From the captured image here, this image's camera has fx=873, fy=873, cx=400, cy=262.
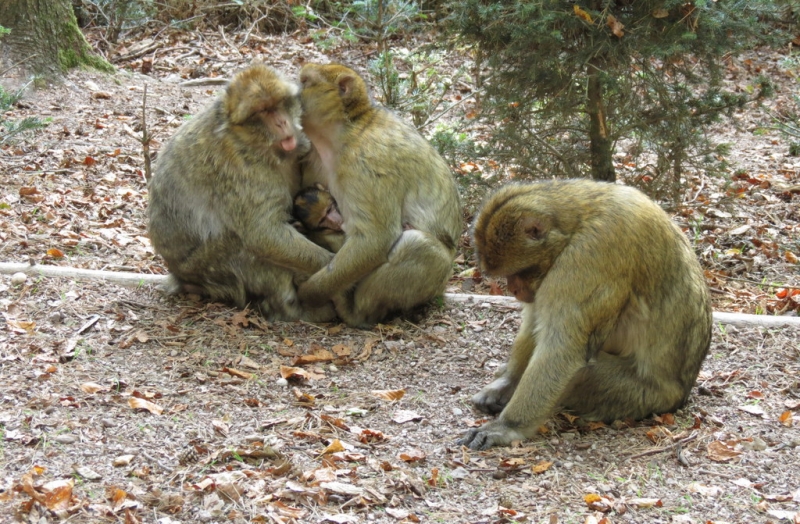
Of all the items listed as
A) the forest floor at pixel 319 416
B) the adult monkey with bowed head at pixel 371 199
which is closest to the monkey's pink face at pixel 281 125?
the adult monkey with bowed head at pixel 371 199

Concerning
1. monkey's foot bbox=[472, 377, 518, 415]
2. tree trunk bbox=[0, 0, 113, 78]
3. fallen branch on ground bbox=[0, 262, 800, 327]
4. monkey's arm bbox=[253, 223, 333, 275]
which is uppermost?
tree trunk bbox=[0, 0, 113, 78]

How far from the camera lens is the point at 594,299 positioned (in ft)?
15.1

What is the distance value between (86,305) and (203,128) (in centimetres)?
153

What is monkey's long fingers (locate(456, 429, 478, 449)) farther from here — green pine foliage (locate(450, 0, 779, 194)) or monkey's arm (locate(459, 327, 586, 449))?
green pine foliage (locate(450, 0, 779, 194))

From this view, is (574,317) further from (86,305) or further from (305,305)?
(86,305)

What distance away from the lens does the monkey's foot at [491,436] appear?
15.4ft

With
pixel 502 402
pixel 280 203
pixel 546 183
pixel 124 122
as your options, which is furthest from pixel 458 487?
pixel 124 122

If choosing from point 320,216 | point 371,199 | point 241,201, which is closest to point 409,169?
point 371,199

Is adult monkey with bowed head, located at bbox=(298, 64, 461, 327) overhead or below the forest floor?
overhead

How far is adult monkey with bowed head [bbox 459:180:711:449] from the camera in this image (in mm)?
4617

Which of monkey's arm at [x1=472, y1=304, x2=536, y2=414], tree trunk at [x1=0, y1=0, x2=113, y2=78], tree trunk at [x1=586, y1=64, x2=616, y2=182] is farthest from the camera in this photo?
tree trunk at [x1=0, y1=0, x2=113, y2=78]

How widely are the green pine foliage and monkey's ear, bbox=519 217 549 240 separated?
2623mm

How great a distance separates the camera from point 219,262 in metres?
6.38

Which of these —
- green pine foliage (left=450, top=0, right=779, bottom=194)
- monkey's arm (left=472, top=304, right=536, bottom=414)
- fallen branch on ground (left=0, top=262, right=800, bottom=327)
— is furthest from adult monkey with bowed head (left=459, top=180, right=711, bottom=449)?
green pine foliage (left=450, top=0, right=779, bottom=194)
